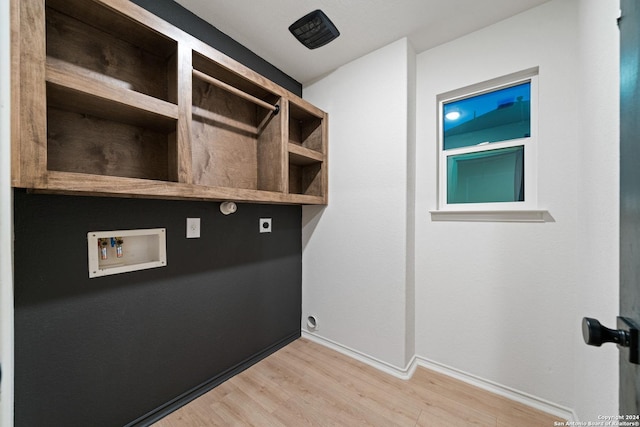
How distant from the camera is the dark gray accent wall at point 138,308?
1.01m

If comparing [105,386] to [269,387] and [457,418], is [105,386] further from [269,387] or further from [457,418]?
[457,418]

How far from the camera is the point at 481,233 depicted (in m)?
1.60

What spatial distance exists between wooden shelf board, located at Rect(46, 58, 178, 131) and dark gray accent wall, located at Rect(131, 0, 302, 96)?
60 cm

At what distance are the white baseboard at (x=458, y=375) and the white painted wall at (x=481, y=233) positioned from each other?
0.09 ft

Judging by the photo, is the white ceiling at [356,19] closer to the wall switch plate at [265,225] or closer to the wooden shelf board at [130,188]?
the wooden shelf board at [130,188]

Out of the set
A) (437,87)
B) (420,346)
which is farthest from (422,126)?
(420,346)

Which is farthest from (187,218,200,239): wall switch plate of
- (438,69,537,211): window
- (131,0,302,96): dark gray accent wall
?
(438,69,537,211): window

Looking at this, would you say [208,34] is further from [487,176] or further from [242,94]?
[487,176]

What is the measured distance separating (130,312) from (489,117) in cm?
252

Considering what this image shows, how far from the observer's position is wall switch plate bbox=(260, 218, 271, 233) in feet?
6.35

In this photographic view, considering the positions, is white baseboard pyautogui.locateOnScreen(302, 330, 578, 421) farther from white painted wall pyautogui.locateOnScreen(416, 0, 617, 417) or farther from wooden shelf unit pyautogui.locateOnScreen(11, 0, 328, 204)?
wooden shelf unit pyautogui.locateOnScreen(11, 0, 328, 204)

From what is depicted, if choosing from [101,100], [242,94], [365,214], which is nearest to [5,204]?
[101,100]

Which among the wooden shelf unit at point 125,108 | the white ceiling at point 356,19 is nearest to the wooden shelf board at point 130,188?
the wooden shelf unit at point 125,108

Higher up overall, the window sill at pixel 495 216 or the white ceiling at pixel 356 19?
the white ceiling at pixel 356 19
